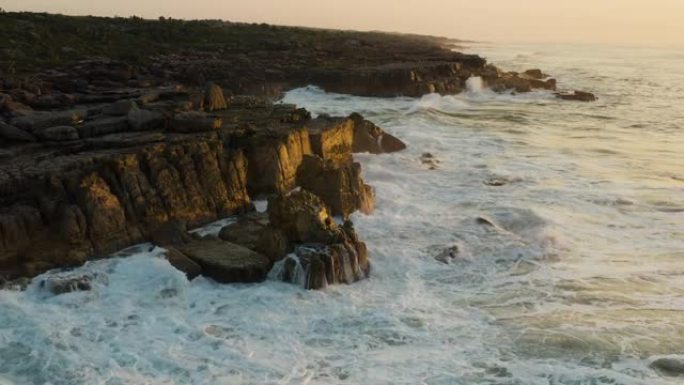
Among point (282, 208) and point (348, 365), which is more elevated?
point (282, 208)

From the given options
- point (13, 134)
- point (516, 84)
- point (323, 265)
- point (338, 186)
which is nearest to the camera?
point (323, 265)

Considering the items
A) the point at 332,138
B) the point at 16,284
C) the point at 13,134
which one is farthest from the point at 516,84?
the point at 16,284

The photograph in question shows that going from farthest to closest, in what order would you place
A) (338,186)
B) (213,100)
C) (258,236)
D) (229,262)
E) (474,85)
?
(474,85) → (213,100) → (338,186) → (258,236) → (229,262)

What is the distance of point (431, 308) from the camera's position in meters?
12.4

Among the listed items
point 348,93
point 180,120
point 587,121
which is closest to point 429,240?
point 180,120

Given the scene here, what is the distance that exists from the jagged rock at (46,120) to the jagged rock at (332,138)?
272 inches

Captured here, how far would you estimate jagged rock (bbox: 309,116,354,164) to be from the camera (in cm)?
2102

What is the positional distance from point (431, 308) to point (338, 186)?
5821 millimetres

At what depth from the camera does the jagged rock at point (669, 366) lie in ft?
33.0

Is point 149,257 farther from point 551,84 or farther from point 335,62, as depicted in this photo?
point 551,84

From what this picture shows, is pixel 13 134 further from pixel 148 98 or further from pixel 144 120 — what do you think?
pixel 148 98

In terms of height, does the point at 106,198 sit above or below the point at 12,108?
below

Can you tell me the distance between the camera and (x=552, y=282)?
13586 mm

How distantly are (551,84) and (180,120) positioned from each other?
134 ft
